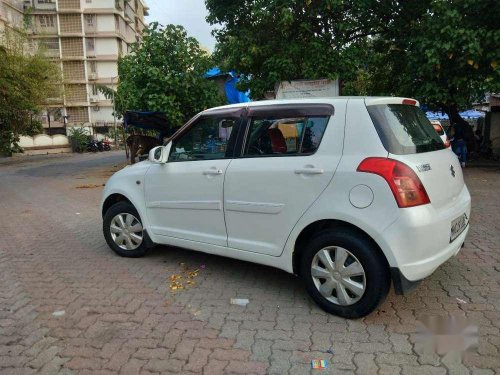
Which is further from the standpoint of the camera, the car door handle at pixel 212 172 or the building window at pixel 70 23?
the building window at pixel 70 23

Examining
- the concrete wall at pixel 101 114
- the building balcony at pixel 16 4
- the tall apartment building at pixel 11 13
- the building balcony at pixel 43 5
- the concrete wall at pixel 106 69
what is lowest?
the concrete wall at pixel 101 114

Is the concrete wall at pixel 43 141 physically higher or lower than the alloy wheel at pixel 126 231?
lower

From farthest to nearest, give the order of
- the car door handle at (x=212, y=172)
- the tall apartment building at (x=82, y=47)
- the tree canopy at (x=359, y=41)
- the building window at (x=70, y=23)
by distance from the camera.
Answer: the building window at (x=70, y=23) → the tall apartment building at (x=82, y=47) → the tree canopy at (x=359, y=41) → the car door handle at (x=212, y=172)

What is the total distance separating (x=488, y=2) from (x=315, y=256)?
9.85 m

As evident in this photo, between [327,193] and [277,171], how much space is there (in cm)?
49

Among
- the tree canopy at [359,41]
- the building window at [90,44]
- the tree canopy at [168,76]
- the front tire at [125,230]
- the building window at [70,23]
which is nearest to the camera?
the front tire at [125,230]

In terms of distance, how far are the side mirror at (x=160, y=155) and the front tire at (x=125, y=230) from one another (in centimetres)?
72

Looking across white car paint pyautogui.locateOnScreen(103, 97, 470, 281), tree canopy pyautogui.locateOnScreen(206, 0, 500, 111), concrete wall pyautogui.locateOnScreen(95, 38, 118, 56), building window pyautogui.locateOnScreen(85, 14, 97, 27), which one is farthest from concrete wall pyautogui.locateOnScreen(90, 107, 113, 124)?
white car paint pyautogui.locateOnScreen(103, 97, 470, 281)

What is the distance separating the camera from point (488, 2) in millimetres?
10289

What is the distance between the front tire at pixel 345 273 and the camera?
3219mm

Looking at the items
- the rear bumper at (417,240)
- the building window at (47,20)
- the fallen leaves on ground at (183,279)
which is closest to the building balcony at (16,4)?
the building window at (47,20)

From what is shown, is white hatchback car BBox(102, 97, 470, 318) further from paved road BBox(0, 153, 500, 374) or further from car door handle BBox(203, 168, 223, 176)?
paved road BBox(0, 153, 500, 374)

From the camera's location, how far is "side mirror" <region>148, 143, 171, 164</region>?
14.9 feet

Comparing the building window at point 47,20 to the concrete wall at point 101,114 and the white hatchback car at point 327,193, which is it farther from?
the white hatchback car at point 327,193
